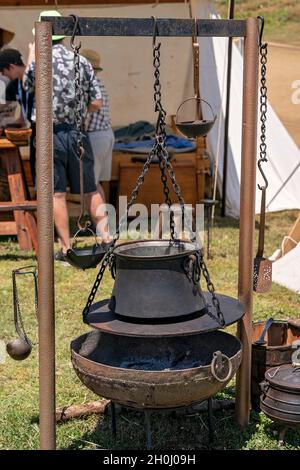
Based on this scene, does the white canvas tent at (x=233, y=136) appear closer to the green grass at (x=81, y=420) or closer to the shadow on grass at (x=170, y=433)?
the green grass at (x=81, y=420)

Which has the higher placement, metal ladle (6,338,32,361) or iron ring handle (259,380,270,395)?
metal ladle (6,338,32,361)

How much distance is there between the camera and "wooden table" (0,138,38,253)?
6988 mm

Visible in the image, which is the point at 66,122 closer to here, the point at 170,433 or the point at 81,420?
the point at 81,420

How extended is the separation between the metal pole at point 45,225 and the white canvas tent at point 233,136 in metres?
5.30

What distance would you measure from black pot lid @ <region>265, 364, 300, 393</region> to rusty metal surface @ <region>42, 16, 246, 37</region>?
1.46 metres

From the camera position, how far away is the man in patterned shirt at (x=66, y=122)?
6.15 metres

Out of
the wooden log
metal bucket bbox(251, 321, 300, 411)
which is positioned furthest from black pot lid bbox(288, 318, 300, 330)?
the wooden log

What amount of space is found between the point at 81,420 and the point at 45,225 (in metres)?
1.09

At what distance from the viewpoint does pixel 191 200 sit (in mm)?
A: 8406

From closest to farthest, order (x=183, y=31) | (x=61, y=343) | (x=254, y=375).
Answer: (x=183, y=31) < (x=254, y=375) < (x=61, y=343)

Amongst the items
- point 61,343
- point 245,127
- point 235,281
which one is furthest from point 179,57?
point 245,127

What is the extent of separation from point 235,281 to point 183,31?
10.8 feet

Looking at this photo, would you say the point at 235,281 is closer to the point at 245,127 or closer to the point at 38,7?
the point at 245,127

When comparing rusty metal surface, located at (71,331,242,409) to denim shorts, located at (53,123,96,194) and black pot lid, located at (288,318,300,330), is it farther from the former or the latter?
denim shorts, located at (53,123,96,194)
